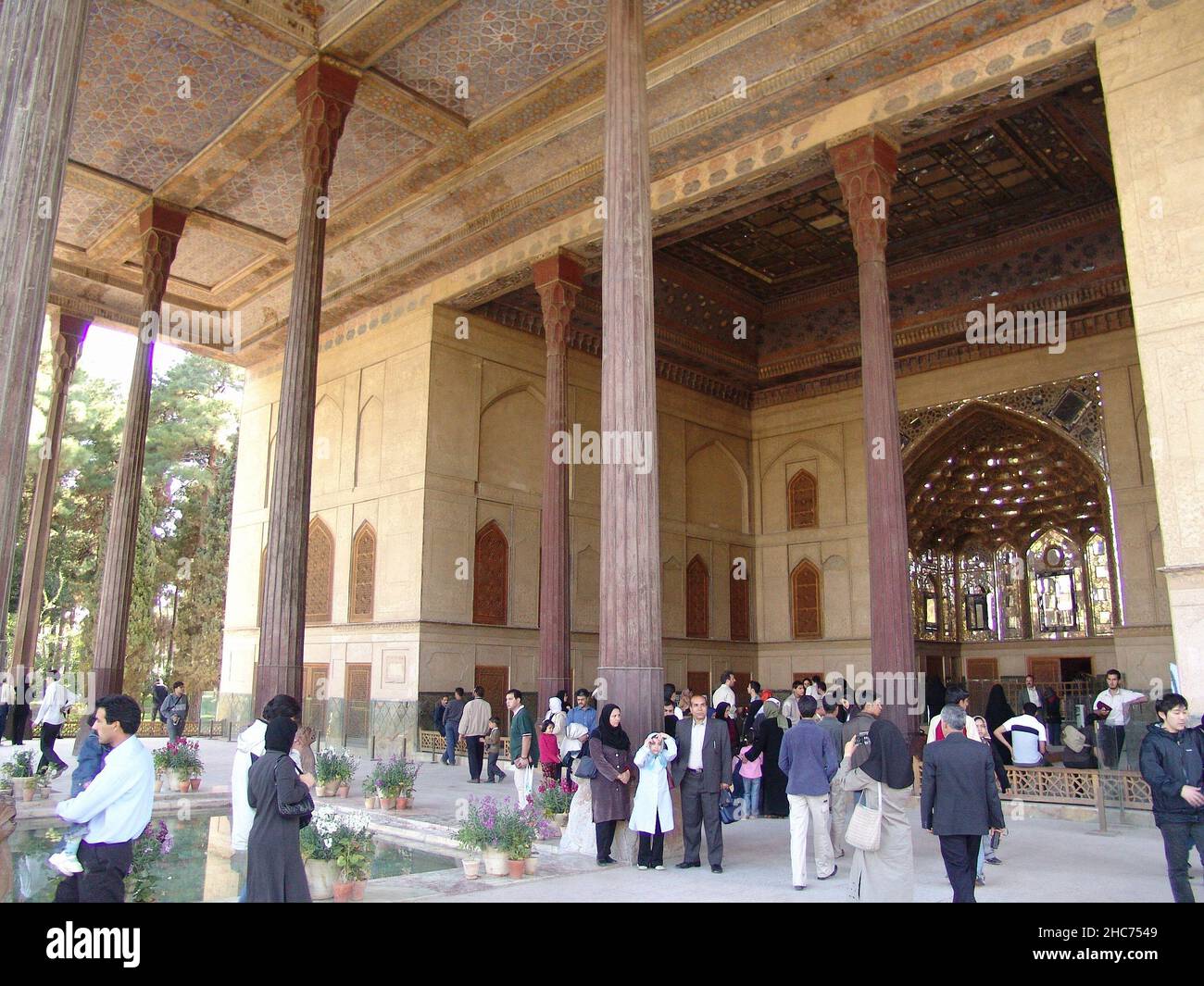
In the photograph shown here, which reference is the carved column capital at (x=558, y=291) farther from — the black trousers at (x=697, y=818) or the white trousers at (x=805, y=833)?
the white trousers at (x=805, y=833)

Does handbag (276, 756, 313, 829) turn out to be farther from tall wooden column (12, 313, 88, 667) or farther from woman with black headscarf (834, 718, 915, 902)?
tall wooden column (12, 313, 88, 667)

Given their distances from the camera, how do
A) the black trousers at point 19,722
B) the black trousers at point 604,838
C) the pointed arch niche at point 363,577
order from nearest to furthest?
the black trousers at point 604,838 → the black trousers at point 19,722 → the pointed arch niche at point 363,577

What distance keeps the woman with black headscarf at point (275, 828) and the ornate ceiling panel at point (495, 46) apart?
9944mm

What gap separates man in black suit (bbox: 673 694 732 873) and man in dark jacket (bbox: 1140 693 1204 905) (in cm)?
251

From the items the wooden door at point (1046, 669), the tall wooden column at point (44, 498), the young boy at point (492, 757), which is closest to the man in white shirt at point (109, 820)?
the young boy at point (492, 757)

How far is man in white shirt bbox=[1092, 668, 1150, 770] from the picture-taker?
9727 mm

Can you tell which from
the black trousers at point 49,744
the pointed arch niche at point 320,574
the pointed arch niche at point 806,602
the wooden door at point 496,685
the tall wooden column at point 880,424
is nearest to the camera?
the tall wooden column at point 880,424

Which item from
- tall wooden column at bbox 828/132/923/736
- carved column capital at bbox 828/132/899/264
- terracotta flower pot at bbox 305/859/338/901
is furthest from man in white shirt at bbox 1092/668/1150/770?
terracotta flower pot at bbox 305/859/338/901

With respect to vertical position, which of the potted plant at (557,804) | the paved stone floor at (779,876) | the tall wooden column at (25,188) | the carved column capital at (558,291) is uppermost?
the carved column capital at (558,291)

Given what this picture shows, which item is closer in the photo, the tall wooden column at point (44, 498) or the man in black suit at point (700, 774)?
the man in black suit at point (700, 774)

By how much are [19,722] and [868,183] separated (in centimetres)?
1574

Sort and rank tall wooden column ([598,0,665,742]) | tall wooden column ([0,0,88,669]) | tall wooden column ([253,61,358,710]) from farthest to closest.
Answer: tall wooden column ([253,61,358,710]) → tall wooden column ([598,0,665,742]) → tall wooden column ([0,0,88,669])

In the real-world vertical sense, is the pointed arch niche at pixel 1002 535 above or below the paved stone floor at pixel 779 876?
above

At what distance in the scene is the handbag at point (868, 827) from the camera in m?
4.98
